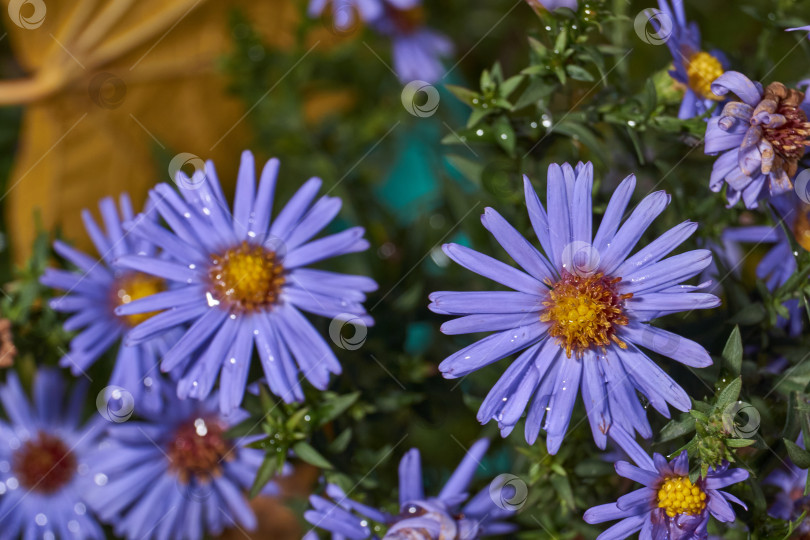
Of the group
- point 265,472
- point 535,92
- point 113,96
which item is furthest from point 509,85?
point 113,96

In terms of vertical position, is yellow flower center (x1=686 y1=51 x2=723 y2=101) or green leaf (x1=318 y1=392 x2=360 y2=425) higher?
yellow flower center (x1=686 y1=51 x2=723 y2=101)

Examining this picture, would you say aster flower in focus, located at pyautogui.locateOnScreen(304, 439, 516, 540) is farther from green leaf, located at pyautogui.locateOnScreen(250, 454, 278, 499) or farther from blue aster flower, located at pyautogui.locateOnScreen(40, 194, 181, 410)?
blue aster flower, located at pyautogui.locateOnScreen(40, 194, 181, 410)

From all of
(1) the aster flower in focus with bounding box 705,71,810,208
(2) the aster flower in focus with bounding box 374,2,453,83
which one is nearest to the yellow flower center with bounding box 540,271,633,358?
(1) the aster flower in focus with bounding box 705,71,810,208

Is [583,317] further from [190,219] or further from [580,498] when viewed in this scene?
[190,219]

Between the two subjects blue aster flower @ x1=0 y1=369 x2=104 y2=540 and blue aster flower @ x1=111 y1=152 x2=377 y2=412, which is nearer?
blue aster flower @ x1=111 y1=152 x2=377 y2=412

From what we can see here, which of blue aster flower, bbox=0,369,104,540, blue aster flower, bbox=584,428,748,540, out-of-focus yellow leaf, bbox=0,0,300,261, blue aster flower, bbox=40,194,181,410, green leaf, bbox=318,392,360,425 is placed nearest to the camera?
blue aster flower, bbox=584,428,748,540

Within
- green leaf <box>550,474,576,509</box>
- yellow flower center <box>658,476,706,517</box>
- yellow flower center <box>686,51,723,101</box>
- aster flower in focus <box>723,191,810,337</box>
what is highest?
yellow flower center <box>686,51,723,101</box>

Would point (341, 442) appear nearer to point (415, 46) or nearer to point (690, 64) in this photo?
point (690, 64)
